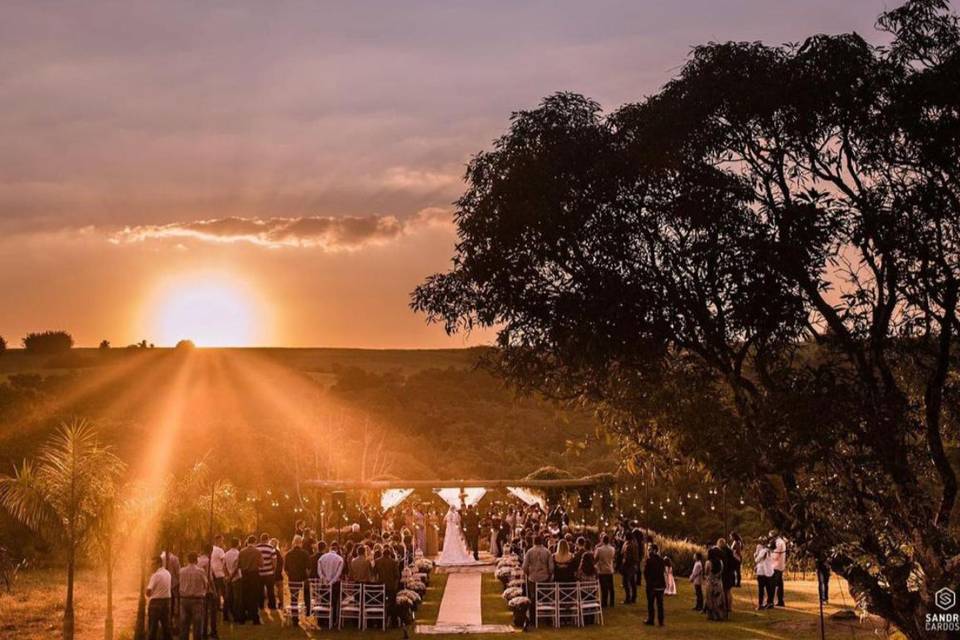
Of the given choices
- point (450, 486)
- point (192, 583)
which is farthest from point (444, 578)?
point (192, 583)

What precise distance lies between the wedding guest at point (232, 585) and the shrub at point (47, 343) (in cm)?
10198

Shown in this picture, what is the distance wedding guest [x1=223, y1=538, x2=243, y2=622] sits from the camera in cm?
2397

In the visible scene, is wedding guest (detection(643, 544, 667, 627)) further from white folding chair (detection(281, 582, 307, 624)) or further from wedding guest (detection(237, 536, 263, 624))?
wedding guest (detection(237, 536, 263, 624))

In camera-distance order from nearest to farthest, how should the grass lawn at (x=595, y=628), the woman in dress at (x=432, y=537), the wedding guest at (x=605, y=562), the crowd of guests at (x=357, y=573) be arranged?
the grass lawn at (x=595, y=628), the crowd of guests at (x=357, y=573), the wedding guest at (x=605, y=562), the woman in dress at (x=432, y=537)

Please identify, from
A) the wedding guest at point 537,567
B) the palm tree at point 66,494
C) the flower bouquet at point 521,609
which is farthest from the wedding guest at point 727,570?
the palm tree at point 66,494

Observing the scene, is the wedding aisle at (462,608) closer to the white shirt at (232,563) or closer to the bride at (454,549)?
the bride at (454,549)

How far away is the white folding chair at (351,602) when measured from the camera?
22922 mm

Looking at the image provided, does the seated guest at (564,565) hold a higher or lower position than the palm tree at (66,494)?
lower

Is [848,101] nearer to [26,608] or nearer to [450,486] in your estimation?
[26,608]

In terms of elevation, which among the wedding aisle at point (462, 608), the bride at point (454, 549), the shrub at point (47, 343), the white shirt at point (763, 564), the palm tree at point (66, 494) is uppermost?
the shrub at point (47, 343)

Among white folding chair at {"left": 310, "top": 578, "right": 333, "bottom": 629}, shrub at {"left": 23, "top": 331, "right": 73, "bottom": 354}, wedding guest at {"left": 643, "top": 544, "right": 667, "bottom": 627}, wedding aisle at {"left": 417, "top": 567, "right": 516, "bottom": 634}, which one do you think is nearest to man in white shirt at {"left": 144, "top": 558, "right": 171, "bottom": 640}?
white folding chair at {"left": 310, "top": 578, "right": 333, "bottom": 629}

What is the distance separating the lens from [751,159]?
1510 cm

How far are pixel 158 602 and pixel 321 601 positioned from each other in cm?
446

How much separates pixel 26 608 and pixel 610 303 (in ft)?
76.0
